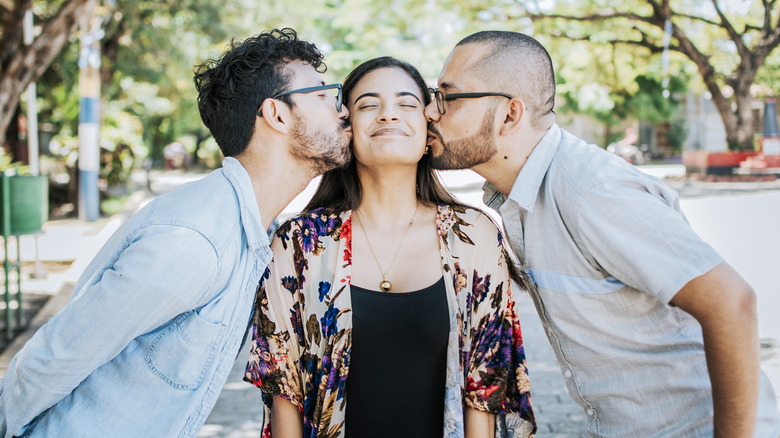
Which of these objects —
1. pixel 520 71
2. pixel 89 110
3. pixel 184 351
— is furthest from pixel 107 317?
pixel 89 110

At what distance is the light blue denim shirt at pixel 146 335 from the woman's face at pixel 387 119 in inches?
28.4

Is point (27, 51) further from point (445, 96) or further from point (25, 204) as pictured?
point (445, 96)

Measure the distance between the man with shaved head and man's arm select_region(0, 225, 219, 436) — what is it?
1.18 meters

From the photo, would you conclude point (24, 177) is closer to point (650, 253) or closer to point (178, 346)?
point (178, 346)

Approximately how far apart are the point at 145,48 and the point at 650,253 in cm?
2040

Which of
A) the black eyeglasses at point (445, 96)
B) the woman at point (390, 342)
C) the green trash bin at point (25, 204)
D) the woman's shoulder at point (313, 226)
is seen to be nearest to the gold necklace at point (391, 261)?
the woman at point (390, 342)

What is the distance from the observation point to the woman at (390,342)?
2.48m

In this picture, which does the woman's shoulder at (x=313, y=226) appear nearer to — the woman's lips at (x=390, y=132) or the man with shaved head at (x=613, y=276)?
the woman's lips at (x=390, y=132)

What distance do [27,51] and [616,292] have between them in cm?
945

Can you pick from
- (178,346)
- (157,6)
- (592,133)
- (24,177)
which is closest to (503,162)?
(178,346)

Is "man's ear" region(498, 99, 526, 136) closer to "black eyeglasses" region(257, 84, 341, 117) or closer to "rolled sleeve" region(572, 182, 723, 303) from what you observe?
"rolled sleeve" region(572, 182, 723, 303)

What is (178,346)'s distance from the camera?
206 cm

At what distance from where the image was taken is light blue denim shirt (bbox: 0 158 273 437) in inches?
74.5

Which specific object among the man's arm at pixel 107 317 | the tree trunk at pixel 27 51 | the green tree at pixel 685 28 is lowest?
the man's arm at pixel 107 317
